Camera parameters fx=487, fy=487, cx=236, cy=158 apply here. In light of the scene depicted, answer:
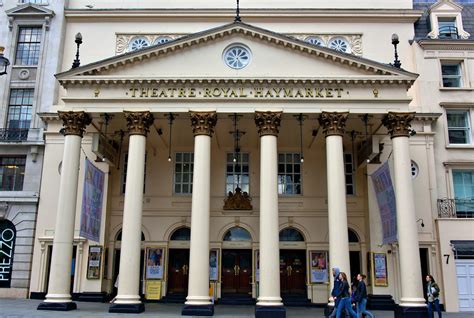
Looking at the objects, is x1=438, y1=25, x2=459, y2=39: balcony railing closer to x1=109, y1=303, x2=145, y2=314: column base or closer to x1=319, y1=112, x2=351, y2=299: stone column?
x1=319, y1=112, x2=351, y2=299: stone column

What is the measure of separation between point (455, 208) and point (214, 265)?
12.3m

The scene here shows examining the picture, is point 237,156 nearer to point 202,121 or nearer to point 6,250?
point 202,121

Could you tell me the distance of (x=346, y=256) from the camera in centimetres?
1875

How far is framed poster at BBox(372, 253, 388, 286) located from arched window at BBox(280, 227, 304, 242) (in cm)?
377

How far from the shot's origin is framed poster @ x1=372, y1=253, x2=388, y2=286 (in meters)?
23.2

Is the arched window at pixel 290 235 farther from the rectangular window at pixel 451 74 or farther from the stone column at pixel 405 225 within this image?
the rectangular window at pixel 451 74

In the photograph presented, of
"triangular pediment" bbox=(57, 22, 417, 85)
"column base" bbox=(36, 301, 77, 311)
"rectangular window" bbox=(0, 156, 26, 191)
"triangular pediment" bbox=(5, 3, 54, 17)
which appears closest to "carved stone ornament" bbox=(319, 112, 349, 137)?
"triangular pediment" bbox=(57, 22, 417, 85)

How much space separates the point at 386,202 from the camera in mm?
20719

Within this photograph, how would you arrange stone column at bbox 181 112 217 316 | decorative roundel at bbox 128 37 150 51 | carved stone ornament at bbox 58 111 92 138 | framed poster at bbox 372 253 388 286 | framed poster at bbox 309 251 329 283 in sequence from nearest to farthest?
stone column at bbox 181 112 217 316, carved stone ornament at bbox 58 111 92 138, framed poster at bbox 372 253 388 286, framed poster at bbox 309 251 329 283, decorative roundel at bbox 128 37 150 51

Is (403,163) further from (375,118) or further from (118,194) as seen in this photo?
(118,194)

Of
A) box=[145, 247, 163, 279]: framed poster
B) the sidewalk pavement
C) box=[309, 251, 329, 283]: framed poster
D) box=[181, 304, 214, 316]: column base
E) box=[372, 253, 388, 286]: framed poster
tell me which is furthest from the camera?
box=[145, 247, 163, 279]: framed poster

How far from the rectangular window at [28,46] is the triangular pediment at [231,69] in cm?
756

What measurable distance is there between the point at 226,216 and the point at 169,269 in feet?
13.0

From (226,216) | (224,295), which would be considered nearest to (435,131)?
(226,216)
